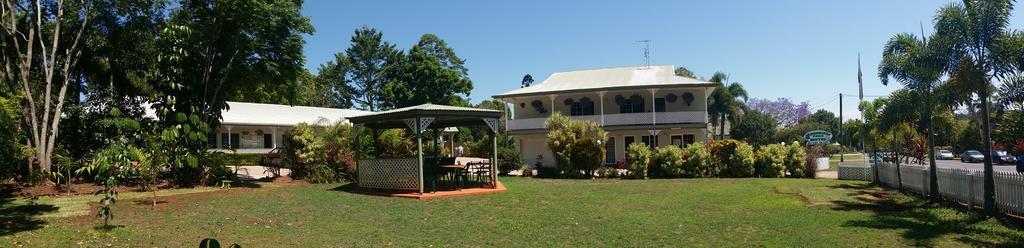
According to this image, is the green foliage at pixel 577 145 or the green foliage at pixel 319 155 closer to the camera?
the green foliage at pixel 319 155

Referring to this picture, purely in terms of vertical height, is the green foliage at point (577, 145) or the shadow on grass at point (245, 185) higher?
the green foliage at point (577, 145)

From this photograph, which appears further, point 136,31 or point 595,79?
point 595,79

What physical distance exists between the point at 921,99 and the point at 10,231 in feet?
55.6

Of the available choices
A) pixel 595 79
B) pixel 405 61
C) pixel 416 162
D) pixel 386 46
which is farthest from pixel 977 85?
pixel 386 46

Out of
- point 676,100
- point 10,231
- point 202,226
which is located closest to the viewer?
point 10,231

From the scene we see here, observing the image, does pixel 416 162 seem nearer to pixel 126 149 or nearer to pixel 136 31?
pixel 126 149

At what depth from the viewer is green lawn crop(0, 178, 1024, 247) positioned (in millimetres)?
7852

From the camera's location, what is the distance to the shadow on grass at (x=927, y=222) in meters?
7.66

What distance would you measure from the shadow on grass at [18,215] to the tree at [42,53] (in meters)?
2.31

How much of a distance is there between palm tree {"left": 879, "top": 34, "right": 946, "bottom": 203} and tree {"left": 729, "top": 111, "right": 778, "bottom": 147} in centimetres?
3820

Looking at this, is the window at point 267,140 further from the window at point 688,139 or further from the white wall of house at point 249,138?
the window at point 688,139

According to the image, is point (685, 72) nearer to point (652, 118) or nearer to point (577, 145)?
point (652, 118)

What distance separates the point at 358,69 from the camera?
5659cm

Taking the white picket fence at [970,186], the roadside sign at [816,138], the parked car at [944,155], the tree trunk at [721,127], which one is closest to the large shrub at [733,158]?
the roadside sign at [816,138]
